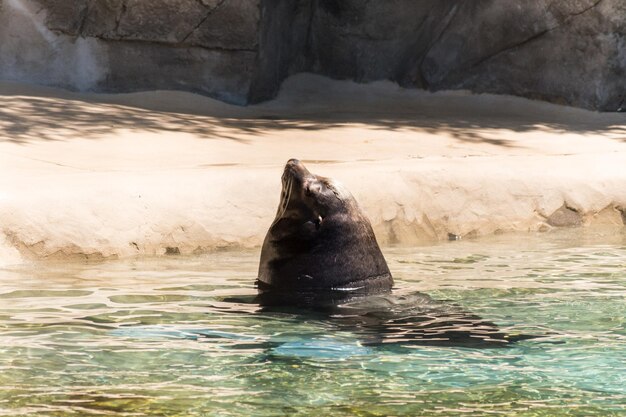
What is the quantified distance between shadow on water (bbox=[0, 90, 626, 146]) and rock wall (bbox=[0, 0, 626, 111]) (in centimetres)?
56

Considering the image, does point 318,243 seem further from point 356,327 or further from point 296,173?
point 356,327

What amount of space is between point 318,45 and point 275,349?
1213 centimetres

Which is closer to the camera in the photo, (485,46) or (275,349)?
(275,349)

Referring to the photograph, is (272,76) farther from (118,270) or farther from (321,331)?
(321,331)

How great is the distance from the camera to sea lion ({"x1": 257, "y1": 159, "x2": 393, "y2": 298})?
6078 mm

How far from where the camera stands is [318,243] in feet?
20.1

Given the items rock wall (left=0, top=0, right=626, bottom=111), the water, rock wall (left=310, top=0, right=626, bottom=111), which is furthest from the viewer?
rock wall (left=310, top=0, right=626, bottom=111)

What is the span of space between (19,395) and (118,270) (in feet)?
9.29

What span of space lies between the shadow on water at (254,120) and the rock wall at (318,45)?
1.84ft

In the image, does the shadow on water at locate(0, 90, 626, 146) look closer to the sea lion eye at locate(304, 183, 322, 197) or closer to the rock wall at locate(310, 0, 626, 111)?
the rock wall at locate(310, 0, 626, 111)

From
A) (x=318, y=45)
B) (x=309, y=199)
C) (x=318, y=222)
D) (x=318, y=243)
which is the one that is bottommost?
(x=318, y=243)

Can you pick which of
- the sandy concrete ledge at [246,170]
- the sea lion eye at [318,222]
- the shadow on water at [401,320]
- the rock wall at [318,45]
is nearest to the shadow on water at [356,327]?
the shadow on water at [401,320]

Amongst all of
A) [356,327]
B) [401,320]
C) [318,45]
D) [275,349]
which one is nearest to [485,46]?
[318,45]

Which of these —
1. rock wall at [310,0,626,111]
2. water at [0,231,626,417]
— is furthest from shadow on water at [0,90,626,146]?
water at [0,231,626,417]
